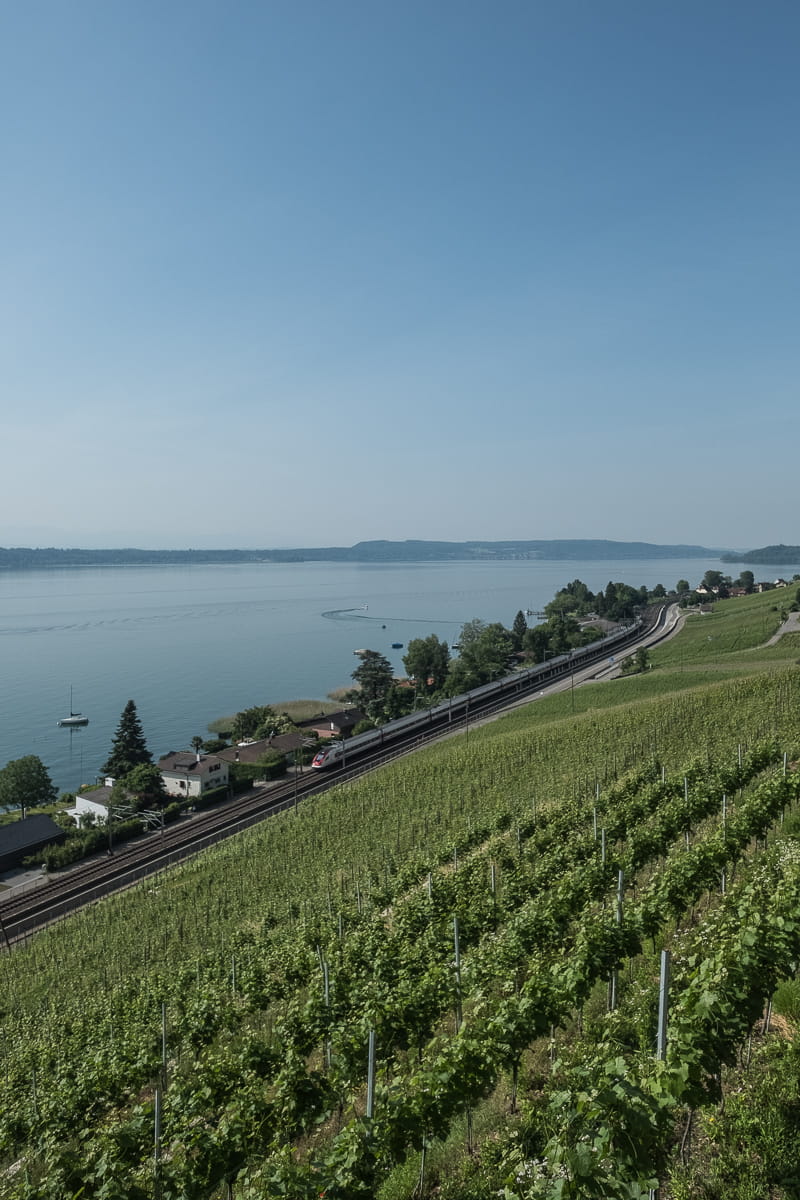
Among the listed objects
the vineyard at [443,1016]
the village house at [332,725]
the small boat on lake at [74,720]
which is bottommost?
the small boat on lake at [74,720]

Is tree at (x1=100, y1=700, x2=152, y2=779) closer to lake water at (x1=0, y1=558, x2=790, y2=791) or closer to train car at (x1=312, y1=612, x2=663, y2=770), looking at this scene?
lake water at (x1=0, y1=558, x2=790, y2=791)

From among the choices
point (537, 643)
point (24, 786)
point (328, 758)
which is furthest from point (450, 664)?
point (24, 786)

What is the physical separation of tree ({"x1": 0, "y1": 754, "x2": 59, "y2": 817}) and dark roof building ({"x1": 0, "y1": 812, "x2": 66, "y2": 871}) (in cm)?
726

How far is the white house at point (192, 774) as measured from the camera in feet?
158

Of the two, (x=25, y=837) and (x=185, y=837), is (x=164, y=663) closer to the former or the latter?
(x=25, y=837)

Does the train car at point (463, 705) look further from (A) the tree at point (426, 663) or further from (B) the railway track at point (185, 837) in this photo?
(A) the tree at point (426, 663)

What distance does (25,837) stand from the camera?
39.0m

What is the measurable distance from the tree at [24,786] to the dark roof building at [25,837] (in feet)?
23.8

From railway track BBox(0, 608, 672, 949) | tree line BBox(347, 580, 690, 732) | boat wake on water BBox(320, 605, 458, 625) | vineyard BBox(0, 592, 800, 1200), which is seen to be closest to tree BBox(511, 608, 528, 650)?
tree line BBox(347, 580, 690, 732)

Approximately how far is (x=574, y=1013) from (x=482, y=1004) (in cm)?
256

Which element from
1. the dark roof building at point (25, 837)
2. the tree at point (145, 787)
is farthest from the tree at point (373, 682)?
the dark roof building at point (25, 837)

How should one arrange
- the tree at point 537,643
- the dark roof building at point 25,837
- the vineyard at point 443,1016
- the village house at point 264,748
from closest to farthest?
the vineyard at point 443,1016 → the dark roof building at point 25,837 → the village house at point 264,748 → the tree at point 537,643

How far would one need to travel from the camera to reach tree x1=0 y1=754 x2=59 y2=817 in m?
46.8

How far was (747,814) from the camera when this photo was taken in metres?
12.2
